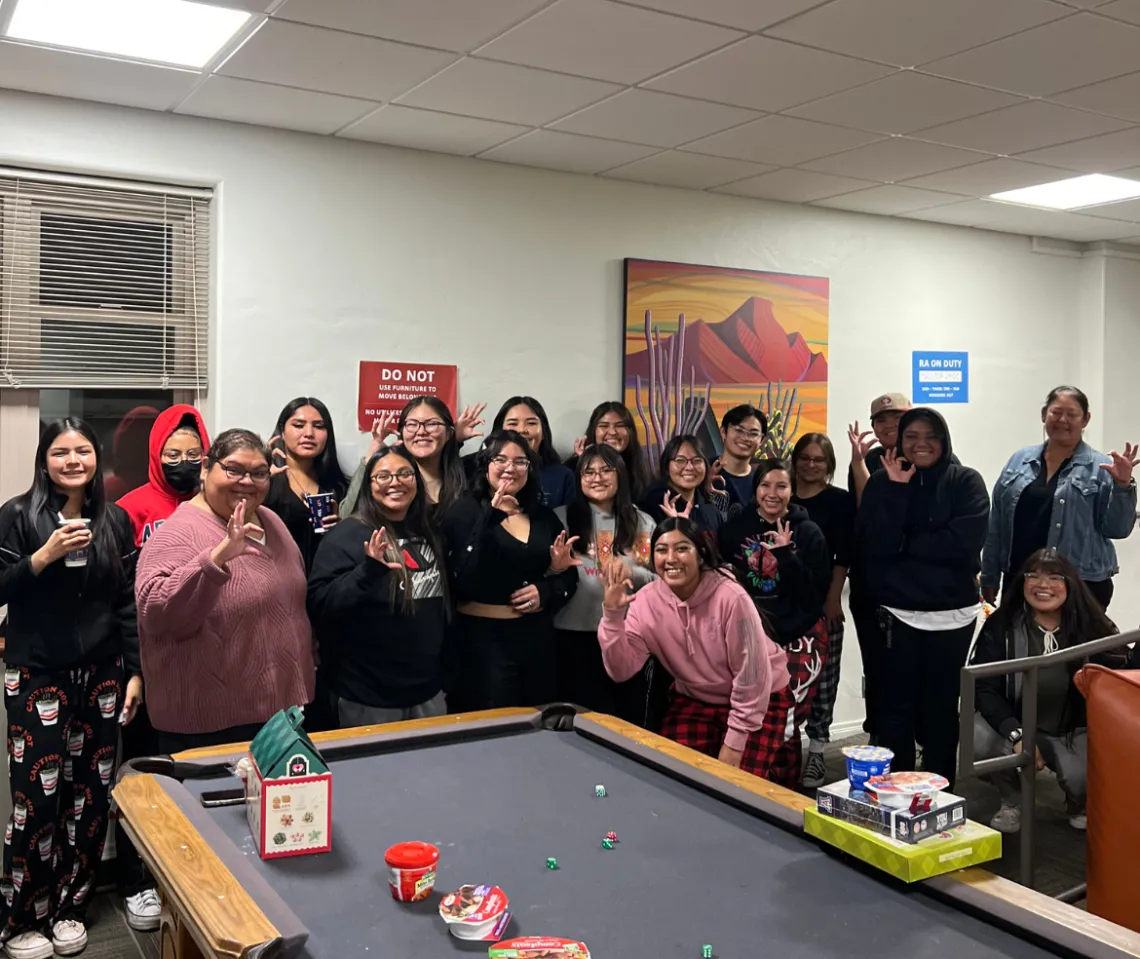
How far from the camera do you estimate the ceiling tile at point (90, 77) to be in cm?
320

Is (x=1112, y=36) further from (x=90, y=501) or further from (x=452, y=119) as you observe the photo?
(x=90, y=501)

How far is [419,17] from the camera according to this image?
9.53 ft

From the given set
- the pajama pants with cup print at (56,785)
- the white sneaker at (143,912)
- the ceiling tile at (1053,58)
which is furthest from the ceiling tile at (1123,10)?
the white sneaker at (143,912)

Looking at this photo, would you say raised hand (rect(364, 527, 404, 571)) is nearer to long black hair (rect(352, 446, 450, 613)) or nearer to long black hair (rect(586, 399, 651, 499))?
long black hair (rect(352, 446, 450, 613))

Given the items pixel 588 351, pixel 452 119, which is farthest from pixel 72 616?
pixel 588 351

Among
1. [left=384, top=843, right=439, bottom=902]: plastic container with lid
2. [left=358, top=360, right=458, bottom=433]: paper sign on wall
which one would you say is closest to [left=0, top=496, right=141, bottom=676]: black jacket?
[left=358, top=360, right=458, bottom=433]: paper sign on wall

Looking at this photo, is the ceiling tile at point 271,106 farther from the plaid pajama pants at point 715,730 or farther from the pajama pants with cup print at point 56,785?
the plaid pajama pants at point 715,730

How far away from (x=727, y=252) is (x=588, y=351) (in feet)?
3.02

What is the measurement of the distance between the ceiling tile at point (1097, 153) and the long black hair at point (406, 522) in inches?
114

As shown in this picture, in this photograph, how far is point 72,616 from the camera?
3.06 metres

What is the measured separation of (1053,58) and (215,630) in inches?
116

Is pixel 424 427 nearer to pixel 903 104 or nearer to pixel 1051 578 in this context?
pixel 903 104

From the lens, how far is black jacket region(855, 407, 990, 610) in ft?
12.9

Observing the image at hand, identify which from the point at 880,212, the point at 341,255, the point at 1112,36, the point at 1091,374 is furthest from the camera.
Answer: the point at 1091,374
